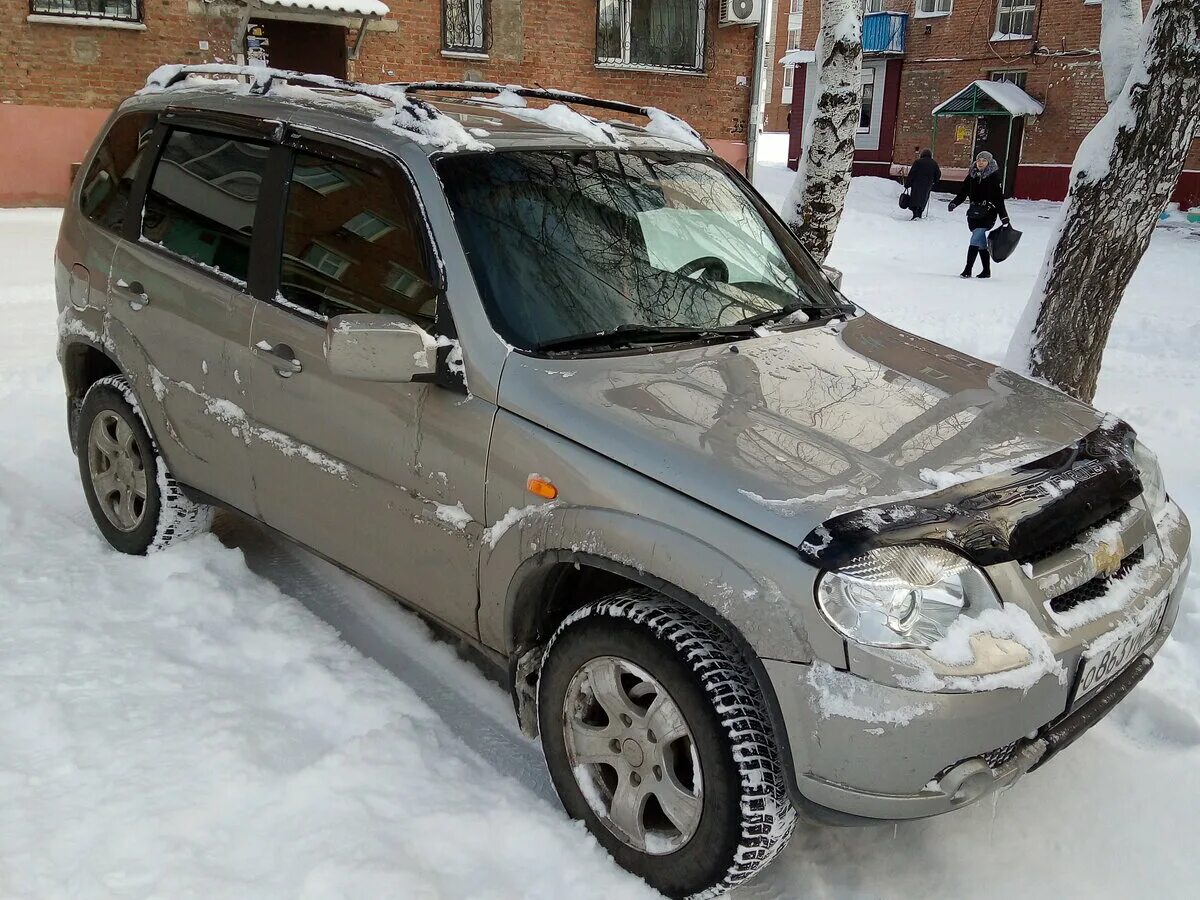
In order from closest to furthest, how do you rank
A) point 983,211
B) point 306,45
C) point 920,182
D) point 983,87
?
point 983,211
point 306,45
point 920,182
point 983,87

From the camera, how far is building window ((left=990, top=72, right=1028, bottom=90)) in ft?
93.6

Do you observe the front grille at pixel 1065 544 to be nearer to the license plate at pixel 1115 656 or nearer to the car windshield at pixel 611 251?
the license plate at pixel 1115 656

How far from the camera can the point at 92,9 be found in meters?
14.4

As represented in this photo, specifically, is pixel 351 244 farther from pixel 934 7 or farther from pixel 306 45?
pixel 934 7

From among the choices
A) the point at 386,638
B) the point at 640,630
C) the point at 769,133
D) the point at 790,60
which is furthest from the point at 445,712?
the point at 769,133

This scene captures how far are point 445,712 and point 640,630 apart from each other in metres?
1.15

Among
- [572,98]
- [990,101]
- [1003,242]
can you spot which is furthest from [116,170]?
[990,101]

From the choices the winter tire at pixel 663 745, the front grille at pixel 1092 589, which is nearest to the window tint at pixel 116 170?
the winter tire at pixel 663 745

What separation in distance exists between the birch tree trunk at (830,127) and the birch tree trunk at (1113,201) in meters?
1.69

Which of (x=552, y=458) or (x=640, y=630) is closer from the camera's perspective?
(x=640, y=630)

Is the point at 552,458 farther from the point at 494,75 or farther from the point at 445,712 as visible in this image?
the point at 494,75

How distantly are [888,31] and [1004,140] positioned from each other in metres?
4.81

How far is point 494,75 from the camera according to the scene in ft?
56.1

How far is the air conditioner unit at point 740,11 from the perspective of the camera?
59.5 feet
